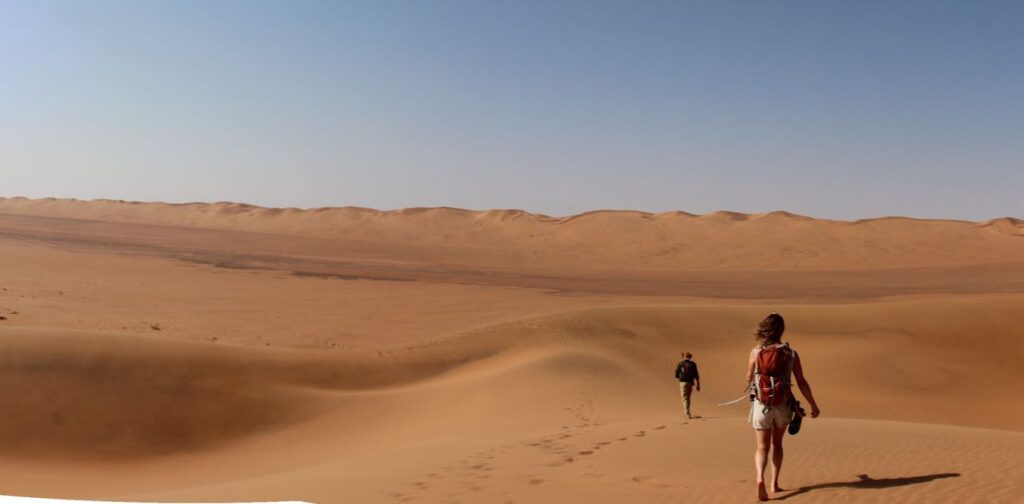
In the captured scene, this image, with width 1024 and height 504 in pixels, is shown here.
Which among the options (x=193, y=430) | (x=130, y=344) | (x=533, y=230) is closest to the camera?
(x=193, y=430)

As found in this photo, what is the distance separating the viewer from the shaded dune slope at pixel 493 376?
43.2 feet

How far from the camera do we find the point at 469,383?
16.4 metres

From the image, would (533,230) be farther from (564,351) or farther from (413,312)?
(564,351)

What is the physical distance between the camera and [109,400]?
13.5 meters

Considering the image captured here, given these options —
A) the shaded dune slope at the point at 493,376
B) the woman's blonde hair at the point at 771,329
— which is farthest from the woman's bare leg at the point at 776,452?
the shaded dune slope at the point at 493,376

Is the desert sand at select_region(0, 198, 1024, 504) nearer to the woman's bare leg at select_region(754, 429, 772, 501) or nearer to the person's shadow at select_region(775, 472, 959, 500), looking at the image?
the person's shadow at select_region(775, 472, 959, 500)

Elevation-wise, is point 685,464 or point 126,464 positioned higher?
point 685,464

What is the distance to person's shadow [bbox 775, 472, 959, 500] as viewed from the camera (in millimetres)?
6549

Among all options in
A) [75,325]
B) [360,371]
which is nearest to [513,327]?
[360,371]

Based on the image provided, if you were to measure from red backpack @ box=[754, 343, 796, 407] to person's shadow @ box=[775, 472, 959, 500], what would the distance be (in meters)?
0.90

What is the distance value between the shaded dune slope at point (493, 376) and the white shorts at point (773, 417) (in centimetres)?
681

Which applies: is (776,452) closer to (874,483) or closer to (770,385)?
(770,385)

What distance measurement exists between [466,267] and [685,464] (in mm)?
44445

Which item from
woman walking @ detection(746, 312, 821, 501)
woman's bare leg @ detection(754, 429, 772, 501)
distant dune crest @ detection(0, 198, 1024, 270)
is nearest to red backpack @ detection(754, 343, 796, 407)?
woman walking @ detection(746, 312, 821, 501)
